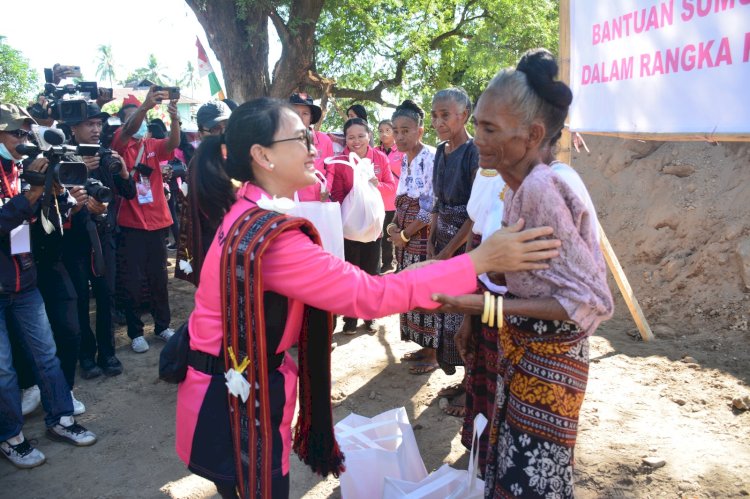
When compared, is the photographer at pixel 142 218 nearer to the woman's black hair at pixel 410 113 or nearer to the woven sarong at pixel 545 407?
the woman's black hair at pixel 410 113

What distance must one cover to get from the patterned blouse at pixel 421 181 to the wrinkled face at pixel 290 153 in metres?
2.51

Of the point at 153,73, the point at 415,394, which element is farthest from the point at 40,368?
the point at 153,73

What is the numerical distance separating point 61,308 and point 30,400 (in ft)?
2.71

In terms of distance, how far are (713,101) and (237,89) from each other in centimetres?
738

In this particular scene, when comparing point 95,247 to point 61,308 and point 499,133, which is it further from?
point 499,133

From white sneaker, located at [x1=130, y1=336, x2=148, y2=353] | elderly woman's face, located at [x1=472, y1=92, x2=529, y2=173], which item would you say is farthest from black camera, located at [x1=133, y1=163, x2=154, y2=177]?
elderly woman's face, located at [x1=472, y1=92, x2=529, y2=173]

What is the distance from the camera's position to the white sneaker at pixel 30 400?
4.02 metres

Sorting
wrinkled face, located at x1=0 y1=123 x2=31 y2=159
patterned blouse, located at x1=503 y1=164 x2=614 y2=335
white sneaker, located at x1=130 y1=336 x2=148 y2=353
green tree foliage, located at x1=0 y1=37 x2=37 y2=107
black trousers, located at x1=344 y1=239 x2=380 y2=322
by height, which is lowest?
white sneaker, located at x1=130 y1=336 x2=148 y2=353

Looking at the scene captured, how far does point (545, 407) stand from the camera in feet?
5.80

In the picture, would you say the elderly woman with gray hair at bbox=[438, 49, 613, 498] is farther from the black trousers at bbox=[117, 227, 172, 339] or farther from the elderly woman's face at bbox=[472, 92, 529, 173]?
the black trousers at bbox=[117, 227, 172, 339]

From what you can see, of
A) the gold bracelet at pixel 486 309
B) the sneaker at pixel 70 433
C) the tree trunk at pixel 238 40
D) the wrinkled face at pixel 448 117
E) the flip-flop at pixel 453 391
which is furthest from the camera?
the tree trunk at pixel 238 40

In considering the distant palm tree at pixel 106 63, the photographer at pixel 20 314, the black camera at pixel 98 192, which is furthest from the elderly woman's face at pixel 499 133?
the distant palm tree at pixel 106 63

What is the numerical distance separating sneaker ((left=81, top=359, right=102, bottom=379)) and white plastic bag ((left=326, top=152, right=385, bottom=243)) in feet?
8.00

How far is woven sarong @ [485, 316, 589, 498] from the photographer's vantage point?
5.79 feet
